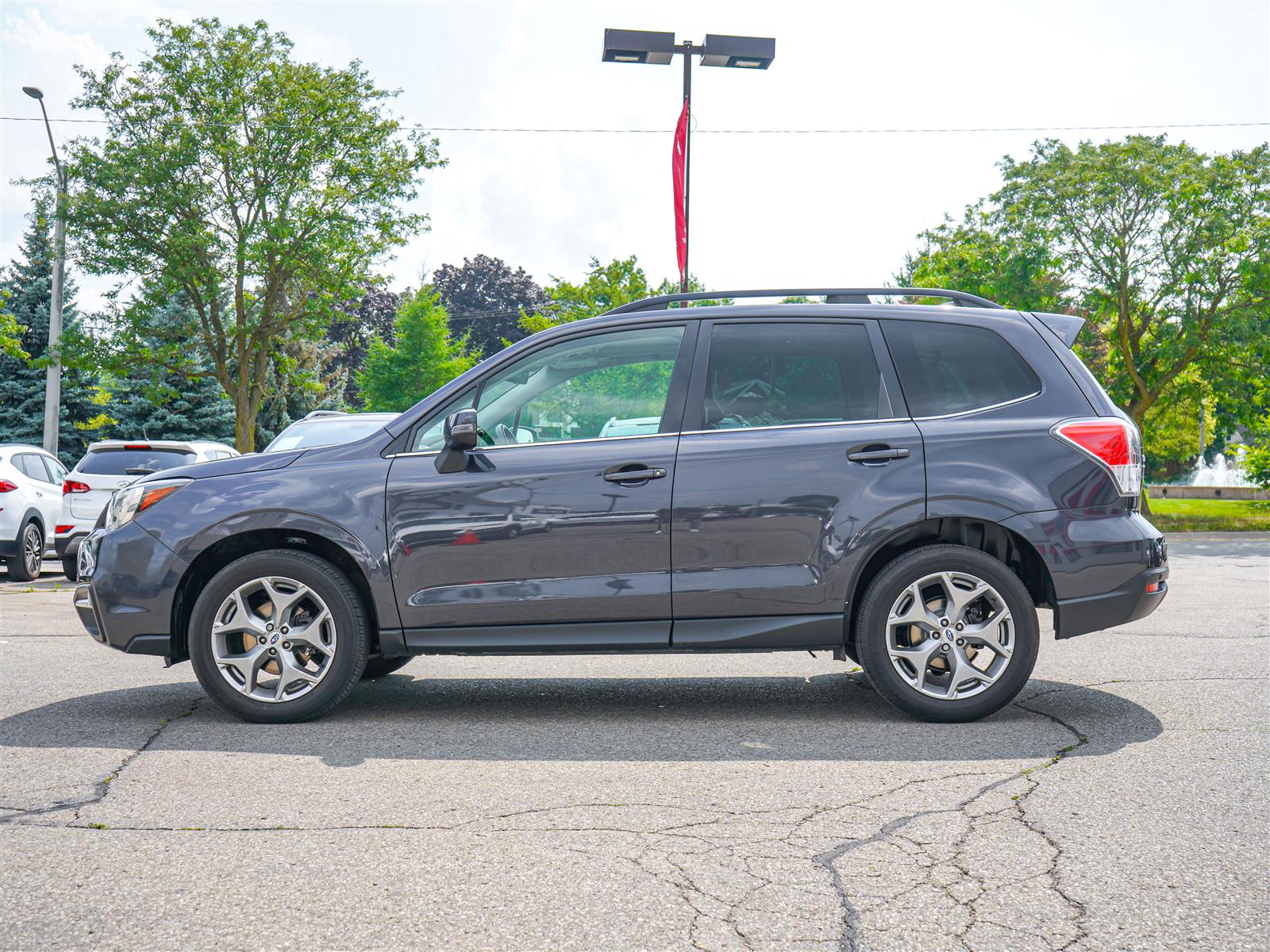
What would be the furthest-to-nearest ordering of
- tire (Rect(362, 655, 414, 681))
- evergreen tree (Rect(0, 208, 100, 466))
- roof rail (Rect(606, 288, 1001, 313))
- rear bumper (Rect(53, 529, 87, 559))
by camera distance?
1. evergreen tree (Rect(0, 208, 100, 466))
2. rear bumper (Rect(53, 529, 87, 559))
3. tire (Rect(362, 655, 414, 681))
4. roof rail (Rect(606, 288, 1001, 313))

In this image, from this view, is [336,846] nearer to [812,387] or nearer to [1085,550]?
[812,387]

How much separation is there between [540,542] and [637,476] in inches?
21.0

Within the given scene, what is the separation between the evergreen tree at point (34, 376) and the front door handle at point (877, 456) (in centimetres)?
3387

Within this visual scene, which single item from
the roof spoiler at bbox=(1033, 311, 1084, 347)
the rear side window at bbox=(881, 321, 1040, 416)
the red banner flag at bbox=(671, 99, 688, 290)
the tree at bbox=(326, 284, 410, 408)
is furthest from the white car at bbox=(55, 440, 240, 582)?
the tree at bbox=(326, 284, 410, 408)

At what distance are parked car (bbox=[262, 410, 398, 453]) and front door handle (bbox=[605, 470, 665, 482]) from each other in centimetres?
714

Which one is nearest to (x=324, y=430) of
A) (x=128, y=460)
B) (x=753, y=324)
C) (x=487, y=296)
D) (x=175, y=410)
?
(x=128, y=460)

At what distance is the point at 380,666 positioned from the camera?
22.4 feet

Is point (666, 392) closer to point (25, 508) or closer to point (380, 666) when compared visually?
point (380, 666)

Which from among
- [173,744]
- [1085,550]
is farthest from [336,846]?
[1085,550]

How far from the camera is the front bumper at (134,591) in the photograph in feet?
18.3

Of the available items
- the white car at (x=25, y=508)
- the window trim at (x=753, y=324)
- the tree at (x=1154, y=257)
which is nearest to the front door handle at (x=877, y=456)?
the window trim at (x=753, y=324)

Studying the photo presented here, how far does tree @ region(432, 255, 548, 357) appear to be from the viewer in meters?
68.4

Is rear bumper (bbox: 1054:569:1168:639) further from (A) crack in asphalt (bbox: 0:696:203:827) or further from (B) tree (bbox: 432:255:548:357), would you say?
(B) tree (bbox: 432:255:548:357)

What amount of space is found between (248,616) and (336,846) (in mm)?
2049
